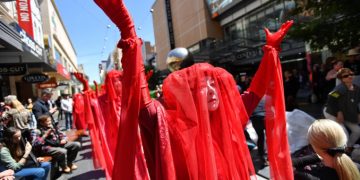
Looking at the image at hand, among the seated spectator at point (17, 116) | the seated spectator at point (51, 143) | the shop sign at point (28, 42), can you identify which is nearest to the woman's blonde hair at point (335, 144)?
the seated spectator at point (51, 143)

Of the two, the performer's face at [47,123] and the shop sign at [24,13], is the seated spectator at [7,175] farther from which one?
the shop sign at [24,13]

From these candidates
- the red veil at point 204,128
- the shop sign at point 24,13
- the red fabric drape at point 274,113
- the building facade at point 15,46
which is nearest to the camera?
the red veil at point 204,128

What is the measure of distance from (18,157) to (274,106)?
400cm

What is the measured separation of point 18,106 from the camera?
25.5 feet

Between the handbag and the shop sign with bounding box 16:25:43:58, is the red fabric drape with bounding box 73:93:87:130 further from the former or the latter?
the handbag

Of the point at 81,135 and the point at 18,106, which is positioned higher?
the point at 18,106

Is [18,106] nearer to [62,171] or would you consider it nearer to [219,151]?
[62,171]

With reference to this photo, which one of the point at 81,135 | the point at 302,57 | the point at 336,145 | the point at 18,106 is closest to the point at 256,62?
the point at 302,57

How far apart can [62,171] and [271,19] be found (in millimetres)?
18139

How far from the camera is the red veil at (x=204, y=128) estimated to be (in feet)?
7.03

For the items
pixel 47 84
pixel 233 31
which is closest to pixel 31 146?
pixel 47 84

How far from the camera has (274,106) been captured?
2.77m

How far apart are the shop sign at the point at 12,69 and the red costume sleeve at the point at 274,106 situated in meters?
10.3

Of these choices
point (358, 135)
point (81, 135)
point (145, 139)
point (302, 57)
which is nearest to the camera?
point (145, 139)
